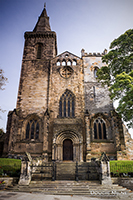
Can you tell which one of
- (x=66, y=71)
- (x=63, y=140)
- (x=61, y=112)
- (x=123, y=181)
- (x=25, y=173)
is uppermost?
(x=66, y=71)

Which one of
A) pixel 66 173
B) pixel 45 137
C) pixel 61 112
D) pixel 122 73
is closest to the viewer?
pixel 66 173

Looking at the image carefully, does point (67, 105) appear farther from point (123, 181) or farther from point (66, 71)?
point (123, 181)

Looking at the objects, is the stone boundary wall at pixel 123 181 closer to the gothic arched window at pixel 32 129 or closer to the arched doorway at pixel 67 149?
the arched doorway at pixel 67 149

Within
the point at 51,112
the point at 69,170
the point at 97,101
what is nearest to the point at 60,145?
the point at 51,112

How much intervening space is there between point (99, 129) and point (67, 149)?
→ 491 centimetres

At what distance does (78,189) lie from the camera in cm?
971

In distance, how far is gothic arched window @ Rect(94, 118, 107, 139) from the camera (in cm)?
2098

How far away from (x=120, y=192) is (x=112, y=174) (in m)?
2.91

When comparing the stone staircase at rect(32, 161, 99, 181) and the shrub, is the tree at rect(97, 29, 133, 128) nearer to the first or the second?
the shrub

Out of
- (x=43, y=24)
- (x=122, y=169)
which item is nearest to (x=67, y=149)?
(x=122, y=169)

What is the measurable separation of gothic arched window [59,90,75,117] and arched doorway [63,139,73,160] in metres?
3.58

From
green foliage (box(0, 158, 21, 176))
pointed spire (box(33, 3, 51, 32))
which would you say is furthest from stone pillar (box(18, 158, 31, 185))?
pointed spire (box(33, 3, 51, 32))

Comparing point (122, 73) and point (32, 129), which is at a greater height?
point (122, 73)

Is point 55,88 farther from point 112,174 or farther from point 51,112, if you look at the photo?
point 112,174
